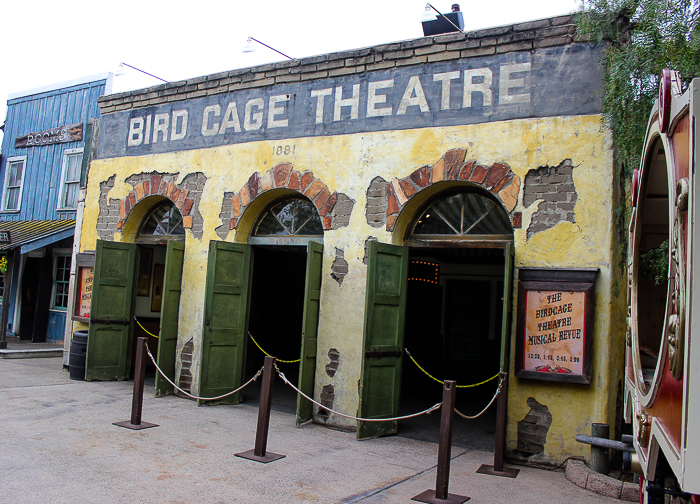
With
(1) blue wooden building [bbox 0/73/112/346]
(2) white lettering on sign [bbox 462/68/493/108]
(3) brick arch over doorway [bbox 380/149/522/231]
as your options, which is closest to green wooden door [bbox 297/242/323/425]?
(3) brick arch over doorway [bbox 380/149/522/231]

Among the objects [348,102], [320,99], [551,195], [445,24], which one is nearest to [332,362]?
[551,195]

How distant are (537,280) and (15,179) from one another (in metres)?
14.4

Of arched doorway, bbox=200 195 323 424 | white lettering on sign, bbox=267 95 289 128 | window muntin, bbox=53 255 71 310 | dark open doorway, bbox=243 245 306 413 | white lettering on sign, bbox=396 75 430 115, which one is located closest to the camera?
white lettering on sign, bbox=396 75 430 115

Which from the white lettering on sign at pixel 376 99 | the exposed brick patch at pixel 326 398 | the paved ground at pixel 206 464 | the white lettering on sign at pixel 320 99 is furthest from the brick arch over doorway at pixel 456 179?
the paved ground at pixel 206 464

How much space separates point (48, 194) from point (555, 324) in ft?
42.7

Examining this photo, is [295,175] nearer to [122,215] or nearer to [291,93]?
[291,93]

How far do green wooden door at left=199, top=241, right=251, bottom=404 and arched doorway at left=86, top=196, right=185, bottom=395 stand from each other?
986 millimetres

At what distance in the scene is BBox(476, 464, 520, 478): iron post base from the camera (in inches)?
222

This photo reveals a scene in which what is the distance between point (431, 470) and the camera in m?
5.69

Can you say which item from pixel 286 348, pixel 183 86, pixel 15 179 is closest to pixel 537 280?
pixel 183 86

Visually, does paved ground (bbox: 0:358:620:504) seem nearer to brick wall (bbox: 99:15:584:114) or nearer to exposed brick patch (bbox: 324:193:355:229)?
exposed brick patch (bbox: 324:193:355:229)

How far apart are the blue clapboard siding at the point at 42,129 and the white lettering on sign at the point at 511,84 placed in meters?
10.4

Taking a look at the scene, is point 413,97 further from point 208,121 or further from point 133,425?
point 133,425

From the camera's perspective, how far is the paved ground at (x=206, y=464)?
4.65 meters
